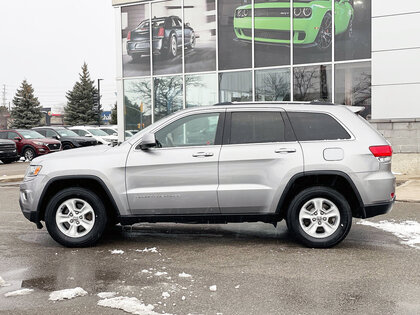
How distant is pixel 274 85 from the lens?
17828mm

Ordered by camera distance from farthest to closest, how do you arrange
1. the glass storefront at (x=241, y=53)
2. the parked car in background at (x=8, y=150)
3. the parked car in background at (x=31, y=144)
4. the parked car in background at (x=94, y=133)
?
the parked car in background at (x=94, y=133), the parked car in background at (x=31, y=144), the parked car in background at (x=8, y=150), the glass storefront at (x=241, y=53)

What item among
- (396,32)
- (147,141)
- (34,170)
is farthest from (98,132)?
(147,141)

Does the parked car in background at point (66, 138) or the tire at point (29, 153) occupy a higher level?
the parked car in background at point (66, 138)

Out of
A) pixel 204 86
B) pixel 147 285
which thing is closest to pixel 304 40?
pixel 204 86

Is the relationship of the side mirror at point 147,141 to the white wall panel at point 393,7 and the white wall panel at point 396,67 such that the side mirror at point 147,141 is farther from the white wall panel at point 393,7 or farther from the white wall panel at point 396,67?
the white wall panel at point 393,7

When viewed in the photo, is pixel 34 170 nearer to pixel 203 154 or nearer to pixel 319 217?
pixel 203 154

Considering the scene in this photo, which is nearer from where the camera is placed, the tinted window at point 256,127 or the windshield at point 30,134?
the tinted window at point 256,127

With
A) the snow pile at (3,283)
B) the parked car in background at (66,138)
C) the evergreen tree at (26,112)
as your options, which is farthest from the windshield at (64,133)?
the evergreen tree at (26,112)

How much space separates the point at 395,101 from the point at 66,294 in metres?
13.0

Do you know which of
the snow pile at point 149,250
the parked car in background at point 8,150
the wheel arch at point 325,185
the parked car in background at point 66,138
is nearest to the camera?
the wheel arch at point 325,185

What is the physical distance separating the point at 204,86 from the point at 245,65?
1.86 meters

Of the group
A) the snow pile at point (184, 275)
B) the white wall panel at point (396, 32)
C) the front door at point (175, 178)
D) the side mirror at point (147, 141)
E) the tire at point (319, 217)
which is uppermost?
the white wall panel at point (396, 32)

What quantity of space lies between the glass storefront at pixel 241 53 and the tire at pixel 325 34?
0.11 feet

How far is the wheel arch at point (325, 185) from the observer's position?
5977 millimetres
